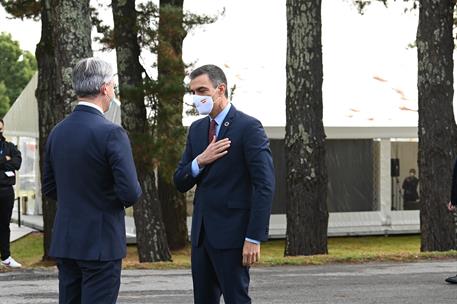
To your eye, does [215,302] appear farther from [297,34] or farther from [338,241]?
[338,241]

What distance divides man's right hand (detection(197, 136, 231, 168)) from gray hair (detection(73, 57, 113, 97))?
32.0 inches

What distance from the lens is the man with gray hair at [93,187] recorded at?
532cm

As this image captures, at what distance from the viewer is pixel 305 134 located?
16.2 m

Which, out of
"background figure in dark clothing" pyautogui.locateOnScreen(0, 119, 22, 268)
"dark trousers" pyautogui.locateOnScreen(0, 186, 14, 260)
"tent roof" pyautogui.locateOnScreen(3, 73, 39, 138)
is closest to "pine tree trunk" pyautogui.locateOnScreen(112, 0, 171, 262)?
"background figure in dark clothing" pyautogui.locateOnScreen(0, 119, 22, 268)

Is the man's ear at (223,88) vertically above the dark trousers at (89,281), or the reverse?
the man's ear at (223,88)

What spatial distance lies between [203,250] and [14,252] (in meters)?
15.8

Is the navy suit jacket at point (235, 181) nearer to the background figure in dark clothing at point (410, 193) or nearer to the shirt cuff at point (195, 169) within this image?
the shirt cuff at point (195, 169)

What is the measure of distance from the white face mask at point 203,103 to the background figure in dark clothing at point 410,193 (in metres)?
18.8

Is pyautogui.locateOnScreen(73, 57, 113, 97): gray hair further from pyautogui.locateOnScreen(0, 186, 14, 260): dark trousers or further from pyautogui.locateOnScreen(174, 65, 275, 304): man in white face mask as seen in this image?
pyautogui.locateOnScreen(0, 186, 14, 260): dark trousers

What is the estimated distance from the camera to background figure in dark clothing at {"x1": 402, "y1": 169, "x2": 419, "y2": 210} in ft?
79.5

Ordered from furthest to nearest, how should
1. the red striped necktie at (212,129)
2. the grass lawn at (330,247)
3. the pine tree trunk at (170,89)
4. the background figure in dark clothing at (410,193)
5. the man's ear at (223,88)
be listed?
the background figure in dark clothing at (410,193) < the grass lawn at (330,247) < the pine tree trunk at (170,89) < the red striped necktie at (212,129) < the man's ear at (223,88)

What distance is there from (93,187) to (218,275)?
1.02 meters

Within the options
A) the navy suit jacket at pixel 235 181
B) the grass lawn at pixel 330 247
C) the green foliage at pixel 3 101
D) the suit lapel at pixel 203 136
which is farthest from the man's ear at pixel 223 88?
the green foliage at pixel 3 101

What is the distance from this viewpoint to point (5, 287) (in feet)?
34.1
